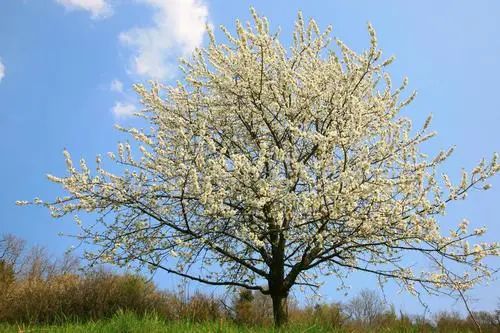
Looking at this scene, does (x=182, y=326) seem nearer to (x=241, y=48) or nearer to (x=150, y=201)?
(x=150, y=201)

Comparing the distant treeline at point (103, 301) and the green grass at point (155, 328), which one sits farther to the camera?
the distant treeline at point (103, 301)

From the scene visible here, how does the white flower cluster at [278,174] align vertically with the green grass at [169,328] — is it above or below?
above

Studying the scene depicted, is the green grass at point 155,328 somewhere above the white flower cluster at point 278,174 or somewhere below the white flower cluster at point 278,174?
below

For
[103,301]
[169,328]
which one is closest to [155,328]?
[169,328]

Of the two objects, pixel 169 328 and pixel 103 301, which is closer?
pixel 169 328

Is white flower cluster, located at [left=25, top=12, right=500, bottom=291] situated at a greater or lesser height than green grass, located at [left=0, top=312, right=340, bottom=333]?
greater

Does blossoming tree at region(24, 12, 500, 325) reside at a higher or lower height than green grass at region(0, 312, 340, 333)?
higher

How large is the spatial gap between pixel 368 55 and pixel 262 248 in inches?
195

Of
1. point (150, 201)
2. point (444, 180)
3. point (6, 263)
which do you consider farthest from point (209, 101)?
point (6, 263)

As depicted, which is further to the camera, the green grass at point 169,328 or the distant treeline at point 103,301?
the distant treeline at point 103,301

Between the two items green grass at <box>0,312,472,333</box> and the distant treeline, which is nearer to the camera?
green grass at <box>0,312,472,333</box>

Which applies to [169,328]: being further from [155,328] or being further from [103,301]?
[103,301]

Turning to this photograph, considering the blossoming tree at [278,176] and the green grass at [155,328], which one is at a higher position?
the blossoming tree at [278,176]

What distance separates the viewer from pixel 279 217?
360 inches
